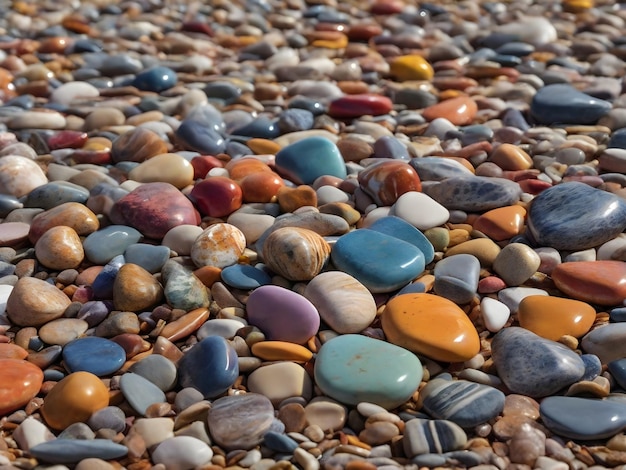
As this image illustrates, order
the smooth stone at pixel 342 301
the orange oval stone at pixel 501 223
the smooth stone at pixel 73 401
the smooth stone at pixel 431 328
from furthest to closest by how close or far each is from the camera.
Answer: the orange oval stone at pixel 501 223
the smooth stone at pixel 342 301
the smooth stone at pixel 431 328
the smooth stone at pixel 73 401

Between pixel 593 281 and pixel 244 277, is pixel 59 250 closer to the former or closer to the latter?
pixel 244 277

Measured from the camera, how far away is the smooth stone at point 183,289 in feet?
6.58

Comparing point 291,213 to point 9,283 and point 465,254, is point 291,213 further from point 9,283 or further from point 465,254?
point 9,283

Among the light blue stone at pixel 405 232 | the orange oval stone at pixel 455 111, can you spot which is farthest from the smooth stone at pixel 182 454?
the orange oval stone at pixel 455 111

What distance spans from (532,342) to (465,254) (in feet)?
1.40

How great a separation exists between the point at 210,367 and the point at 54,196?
1103 millimetres

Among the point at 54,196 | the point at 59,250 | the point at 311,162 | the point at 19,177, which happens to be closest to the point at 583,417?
the point at 311,162

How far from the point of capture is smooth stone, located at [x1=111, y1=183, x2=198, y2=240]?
2.33m

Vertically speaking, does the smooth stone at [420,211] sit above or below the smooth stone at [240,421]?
above

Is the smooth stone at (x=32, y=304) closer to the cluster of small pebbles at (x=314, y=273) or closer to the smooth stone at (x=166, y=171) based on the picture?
the cluster of small pebbles at (x=314, y=273)

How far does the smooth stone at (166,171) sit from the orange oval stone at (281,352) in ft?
3.28

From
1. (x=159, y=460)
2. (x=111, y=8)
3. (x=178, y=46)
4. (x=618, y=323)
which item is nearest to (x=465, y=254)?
(x=618, y=323)

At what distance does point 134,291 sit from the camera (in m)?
2.01

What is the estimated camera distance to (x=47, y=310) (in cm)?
199
